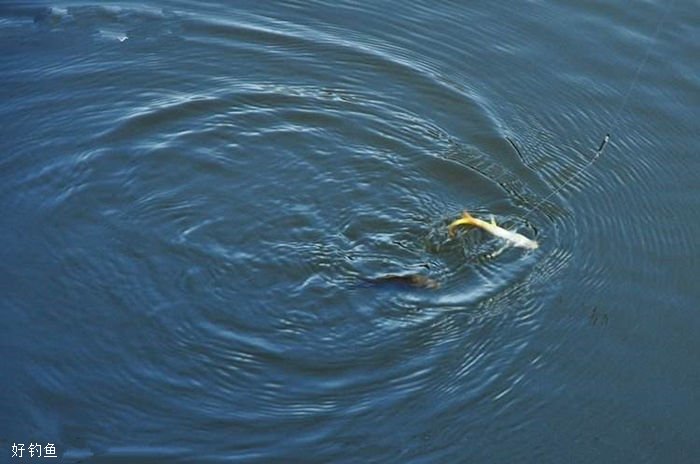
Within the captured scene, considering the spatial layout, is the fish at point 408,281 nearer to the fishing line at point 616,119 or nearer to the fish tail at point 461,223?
the fish tail at point 461,223

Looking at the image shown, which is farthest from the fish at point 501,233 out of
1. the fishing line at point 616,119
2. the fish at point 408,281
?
the fish at point 408,281

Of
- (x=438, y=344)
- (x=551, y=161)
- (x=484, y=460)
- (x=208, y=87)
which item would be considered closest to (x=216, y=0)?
(x=208, y=87)

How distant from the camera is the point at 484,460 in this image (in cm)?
623

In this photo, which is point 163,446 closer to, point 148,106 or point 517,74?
point 148,106

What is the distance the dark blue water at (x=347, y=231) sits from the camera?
641 centimetres

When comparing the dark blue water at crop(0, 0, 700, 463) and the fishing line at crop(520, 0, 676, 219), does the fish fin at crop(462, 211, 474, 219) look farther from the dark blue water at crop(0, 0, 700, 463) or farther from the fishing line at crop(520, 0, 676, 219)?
the fishing line at crop(520, 0, 676, 219)

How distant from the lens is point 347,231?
7.50 metres

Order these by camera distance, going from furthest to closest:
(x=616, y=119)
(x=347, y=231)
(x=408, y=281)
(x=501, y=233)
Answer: (x=616, y=119), (x=347, y=231), (x=501, y=233), (x=408, y=281)

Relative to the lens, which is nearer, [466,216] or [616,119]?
[466,216]

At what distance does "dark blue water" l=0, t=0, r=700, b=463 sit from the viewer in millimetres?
6410

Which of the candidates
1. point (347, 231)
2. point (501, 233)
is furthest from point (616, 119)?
point (347, 231)

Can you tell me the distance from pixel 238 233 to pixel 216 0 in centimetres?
292

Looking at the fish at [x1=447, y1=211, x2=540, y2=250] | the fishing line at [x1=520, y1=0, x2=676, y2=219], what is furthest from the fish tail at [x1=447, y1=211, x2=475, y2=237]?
the fishing line at [x1=520, y1=0, x2=676, y2=219]

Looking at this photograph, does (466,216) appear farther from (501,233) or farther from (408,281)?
(408,281)
